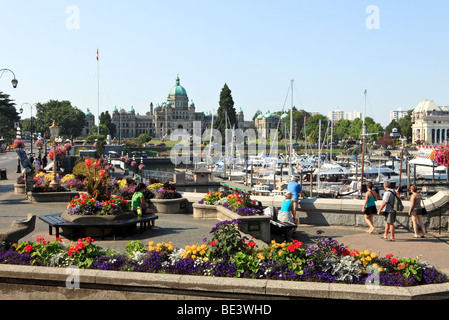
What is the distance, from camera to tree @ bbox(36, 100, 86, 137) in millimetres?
148875

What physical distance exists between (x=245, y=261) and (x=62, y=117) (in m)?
152

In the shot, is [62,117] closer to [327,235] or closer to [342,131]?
[342,131]

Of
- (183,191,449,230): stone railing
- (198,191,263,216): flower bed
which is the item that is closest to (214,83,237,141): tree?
(198,191,263,216): flower bed

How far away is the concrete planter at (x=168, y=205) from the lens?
51.1 feet

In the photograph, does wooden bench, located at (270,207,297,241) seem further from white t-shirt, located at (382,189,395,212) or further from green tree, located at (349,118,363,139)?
green tree, located at (349,118,363,139)

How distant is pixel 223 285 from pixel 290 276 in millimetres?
1106

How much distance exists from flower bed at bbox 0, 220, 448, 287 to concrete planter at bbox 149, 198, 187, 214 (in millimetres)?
7092

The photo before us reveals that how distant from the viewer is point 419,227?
12.6 meters

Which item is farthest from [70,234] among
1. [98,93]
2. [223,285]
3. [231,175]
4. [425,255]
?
[98,93]

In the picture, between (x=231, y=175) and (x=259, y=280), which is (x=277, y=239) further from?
(x=231, y=175)

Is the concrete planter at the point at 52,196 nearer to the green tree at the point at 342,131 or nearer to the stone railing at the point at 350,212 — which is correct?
the stone railing at the point at 350,212

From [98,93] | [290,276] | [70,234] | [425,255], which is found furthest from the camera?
[98,93]

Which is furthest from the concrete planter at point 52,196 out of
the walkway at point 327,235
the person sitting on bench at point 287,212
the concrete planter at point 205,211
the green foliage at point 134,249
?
the green foliage at point 134,249

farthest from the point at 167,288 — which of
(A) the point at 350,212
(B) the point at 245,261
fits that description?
(A) the point at 350,212
